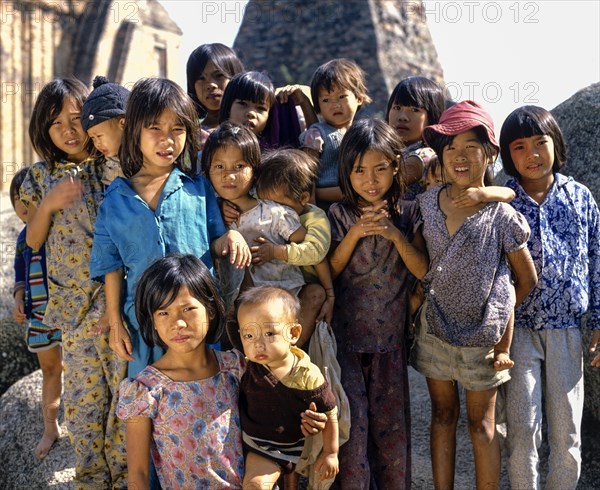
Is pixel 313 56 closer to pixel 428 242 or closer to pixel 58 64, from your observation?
pixel 58 64

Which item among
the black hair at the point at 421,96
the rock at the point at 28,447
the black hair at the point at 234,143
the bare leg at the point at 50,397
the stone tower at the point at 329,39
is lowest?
the rock at the point at 28,447

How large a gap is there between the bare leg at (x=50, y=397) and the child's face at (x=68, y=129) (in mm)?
1042

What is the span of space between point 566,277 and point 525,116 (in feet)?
2.35

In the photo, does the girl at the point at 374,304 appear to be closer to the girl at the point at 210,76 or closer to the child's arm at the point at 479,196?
the child's arm at the point at 479,196

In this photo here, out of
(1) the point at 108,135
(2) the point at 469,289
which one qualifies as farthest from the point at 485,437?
(1) the point at 108,135

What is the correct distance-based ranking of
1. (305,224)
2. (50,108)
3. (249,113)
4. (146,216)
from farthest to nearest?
(249,113) < (50,108) < (305,224) < (146,216)

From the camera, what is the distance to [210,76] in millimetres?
3965

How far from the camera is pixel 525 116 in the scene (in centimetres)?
333

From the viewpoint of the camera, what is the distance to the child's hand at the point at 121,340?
2936mm

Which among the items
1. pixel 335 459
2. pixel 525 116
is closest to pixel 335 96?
pixel 525 116

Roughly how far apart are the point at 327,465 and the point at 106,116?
5.32ft

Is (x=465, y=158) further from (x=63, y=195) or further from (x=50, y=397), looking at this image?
(x=50, y=397)

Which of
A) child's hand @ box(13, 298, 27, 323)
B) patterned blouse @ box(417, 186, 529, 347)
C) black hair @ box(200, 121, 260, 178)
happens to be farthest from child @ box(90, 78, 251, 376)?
child's hand @ box(13, 298, 27, 323)

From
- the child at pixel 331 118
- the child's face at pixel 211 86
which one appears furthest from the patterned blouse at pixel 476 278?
the child's face at pixel 211 86
